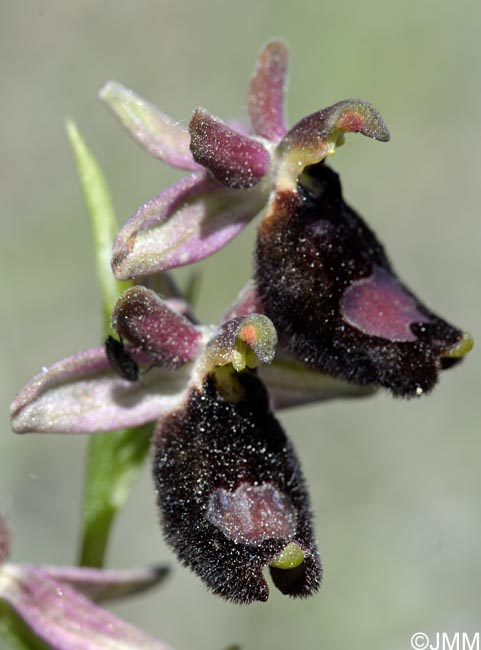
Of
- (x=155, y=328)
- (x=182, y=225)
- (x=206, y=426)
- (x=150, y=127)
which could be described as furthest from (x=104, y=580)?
(x=150, y=127)

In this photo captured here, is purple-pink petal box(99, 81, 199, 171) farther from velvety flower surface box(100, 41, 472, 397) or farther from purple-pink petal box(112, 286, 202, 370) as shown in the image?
→ purple-pink petal box(112, 286, 202, 370)

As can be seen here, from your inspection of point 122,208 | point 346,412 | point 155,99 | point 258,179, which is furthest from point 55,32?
point 258,179

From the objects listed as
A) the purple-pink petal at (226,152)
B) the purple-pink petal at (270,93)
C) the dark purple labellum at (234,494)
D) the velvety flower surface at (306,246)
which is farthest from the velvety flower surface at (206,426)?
the purple-pink petal at (270,93)

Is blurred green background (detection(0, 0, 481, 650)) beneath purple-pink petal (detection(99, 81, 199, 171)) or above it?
beneath

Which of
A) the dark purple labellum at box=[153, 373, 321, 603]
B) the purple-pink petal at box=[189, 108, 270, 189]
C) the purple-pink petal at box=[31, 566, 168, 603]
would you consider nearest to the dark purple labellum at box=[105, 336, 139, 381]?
the dark purple labellum at box=[153, 373, 321, 603]

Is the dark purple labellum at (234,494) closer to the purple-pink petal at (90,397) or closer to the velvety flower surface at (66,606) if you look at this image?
the purple-pink petal at (90,397)

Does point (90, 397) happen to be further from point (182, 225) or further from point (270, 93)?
point (270, 93)

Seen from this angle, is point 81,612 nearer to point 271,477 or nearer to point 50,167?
point 271,477
